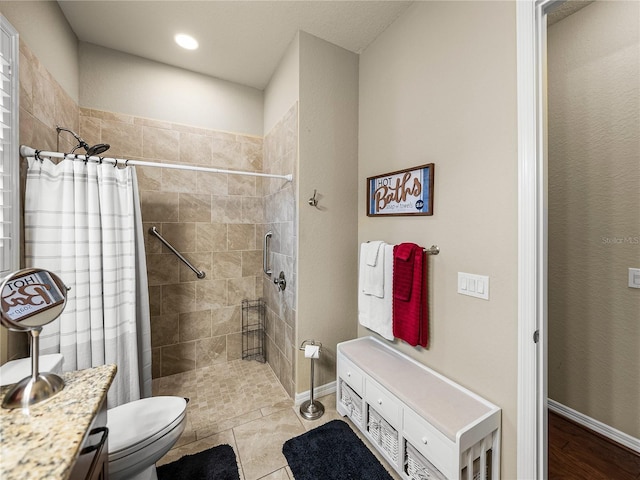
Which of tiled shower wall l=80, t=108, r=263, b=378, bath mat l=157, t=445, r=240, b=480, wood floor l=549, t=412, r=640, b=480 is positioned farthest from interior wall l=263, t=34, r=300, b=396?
wood floor l=549, t=412, r=640, b=480

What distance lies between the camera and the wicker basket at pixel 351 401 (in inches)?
68.2

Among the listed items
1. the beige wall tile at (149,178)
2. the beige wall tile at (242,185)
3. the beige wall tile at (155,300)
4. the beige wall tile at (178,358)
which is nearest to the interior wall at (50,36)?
the beige wall tile at (149,178)

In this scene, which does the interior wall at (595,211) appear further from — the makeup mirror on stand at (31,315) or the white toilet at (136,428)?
the makeup mirror on stand at (31,315)

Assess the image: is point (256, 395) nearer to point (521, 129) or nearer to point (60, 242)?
point (60, 242)

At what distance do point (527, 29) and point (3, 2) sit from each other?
236 cm

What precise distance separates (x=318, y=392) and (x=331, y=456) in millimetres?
568

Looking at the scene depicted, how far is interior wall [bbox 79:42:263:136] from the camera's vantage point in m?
2.16

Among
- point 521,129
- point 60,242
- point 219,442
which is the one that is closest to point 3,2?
point 60,242

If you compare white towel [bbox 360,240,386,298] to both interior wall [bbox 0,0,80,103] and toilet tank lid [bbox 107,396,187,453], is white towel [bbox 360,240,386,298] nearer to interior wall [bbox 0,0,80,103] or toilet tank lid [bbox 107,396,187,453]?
toilet tank lid [bbox 107,396,187,453]

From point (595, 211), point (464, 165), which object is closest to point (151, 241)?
point (464, 165)

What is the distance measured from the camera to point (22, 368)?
41.9 inches

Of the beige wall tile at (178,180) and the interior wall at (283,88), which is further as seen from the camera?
Answer: the beige wall tile at (178,180)

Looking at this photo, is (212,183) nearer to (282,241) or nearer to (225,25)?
(282,241)

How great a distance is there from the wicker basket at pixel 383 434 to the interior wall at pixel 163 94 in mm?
2697
